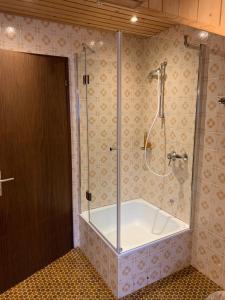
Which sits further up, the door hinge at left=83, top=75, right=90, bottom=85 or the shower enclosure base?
the door hinge at left=83, top=75, right=90, bottom=85

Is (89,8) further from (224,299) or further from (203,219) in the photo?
(224,299)

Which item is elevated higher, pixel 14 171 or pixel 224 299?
pixel 14 171

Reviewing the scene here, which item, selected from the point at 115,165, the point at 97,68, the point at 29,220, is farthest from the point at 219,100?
the point at 29,220

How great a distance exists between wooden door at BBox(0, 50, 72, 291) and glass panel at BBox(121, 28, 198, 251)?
73 centimetres

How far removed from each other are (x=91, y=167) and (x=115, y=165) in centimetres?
47

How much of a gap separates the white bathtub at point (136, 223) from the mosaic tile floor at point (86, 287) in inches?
15.6

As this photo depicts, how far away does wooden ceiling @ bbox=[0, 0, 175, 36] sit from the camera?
1752 mm

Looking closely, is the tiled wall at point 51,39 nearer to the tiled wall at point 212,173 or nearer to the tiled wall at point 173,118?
the tiled wall at point 173,118

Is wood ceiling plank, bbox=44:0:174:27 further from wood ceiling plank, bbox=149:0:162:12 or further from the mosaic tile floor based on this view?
the mosaic tile floor

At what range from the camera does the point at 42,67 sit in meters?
2.08

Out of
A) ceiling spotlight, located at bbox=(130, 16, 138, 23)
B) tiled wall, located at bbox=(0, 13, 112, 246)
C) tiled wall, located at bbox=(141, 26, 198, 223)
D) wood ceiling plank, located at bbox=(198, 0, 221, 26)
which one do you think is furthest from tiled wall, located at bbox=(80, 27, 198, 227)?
wood ceiling plank, located at bbox=(198, 0, 221, 26)

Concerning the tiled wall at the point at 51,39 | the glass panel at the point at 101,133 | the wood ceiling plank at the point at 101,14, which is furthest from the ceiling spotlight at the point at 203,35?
the tiled wall at the point at 51,39

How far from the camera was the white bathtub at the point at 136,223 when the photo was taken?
7.43 feet

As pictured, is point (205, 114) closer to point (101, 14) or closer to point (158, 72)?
point (158, 72)
